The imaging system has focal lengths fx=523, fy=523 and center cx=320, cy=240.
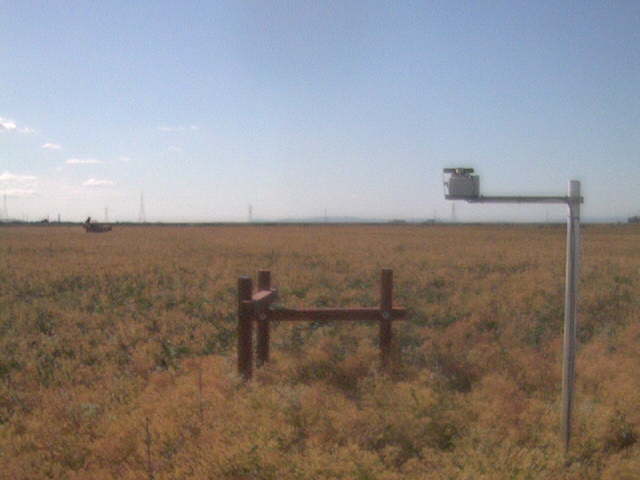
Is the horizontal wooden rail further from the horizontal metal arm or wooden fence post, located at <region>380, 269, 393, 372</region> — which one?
the horizontal metal arm

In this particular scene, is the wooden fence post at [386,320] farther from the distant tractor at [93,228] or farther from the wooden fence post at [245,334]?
the distant tractor at [93,228]

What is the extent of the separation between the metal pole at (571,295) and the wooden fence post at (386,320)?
213 cm

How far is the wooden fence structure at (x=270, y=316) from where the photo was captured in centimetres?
561

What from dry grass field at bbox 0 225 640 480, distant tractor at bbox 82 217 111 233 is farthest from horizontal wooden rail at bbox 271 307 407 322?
distant tractor at bbox 82 217 111 233

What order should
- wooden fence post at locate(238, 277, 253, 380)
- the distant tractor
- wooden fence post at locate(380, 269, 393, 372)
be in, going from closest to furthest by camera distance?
wooden fence post at locate(238, 277, 253, 380) → wooden fence post at locate(380, 269, 393, 372) → the distant tractor

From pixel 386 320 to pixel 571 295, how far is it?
2285 mm

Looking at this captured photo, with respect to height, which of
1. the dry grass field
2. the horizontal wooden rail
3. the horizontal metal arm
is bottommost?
the dry grass field

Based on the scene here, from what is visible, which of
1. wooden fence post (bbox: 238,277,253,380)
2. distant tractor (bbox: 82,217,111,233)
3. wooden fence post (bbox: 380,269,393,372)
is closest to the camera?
wooden fence post (bbox: 238,277,253,380)

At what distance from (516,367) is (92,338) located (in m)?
6.16

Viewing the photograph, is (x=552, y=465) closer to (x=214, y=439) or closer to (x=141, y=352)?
(x=214, y=439)

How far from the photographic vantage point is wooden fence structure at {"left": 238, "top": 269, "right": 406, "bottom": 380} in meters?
5.61

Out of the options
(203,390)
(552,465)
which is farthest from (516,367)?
(203,390)

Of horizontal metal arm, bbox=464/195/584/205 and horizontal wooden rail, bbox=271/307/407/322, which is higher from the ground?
horizontal metal arm, bbox=464/195/584/205

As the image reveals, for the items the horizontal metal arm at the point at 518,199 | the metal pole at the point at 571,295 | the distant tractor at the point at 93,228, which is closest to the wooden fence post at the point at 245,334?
the horizontal metal arm at the point at 518,199
